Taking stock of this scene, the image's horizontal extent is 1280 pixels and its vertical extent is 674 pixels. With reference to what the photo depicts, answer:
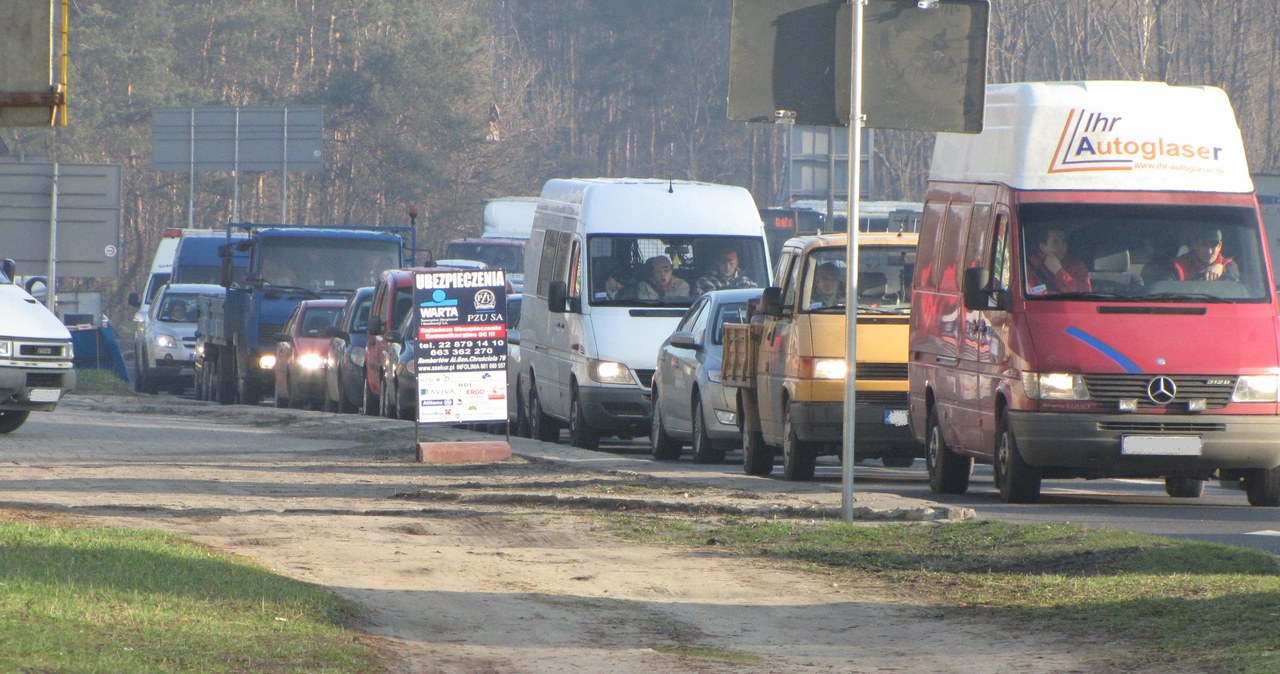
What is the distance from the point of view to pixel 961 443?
15.2 metres

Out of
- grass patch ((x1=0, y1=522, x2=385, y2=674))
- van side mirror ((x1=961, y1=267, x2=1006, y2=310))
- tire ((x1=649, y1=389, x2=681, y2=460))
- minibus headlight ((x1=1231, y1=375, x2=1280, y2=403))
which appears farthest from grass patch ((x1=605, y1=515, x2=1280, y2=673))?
tire ((x1=649, y1=389, x2=681, y2=460))

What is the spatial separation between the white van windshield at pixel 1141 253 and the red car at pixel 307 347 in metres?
17.7

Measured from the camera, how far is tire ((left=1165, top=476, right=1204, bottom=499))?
16.0 meters

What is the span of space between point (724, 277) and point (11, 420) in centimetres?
772

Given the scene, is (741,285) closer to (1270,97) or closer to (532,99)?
(1270,97)

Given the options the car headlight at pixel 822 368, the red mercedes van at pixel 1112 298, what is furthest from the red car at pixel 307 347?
the red mercedes van at pixel 1112 298

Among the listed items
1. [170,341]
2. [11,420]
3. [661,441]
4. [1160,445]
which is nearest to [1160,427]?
[1160,445]

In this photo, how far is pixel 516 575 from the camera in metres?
10.6

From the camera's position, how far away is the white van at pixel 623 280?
2084 centimetres

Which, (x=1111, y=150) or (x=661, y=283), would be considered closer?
(x=1111, y=150)

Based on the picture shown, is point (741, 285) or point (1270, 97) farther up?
point (1270, 97)

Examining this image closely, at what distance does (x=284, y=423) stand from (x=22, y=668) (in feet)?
65.0

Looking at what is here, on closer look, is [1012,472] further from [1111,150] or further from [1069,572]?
[1069,572]

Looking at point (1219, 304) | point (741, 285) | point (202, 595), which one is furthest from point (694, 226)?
point (202, 595)
